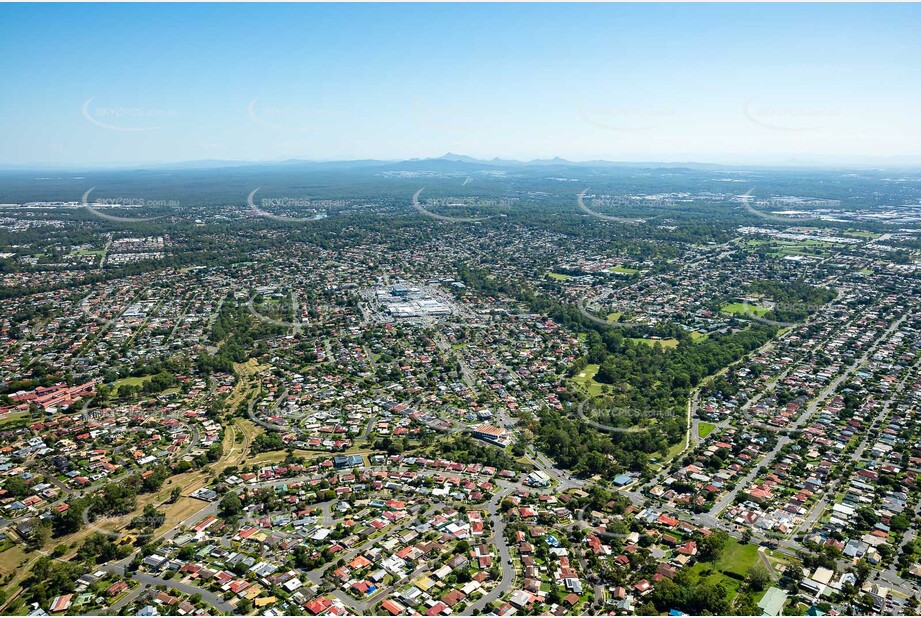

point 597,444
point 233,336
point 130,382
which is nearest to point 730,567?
point 597,444

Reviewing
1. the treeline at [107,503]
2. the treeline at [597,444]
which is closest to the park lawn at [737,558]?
the treeline at [597,444]

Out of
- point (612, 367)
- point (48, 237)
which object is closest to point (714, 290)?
point (612, 367)

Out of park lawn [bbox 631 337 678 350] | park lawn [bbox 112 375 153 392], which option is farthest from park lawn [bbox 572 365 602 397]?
park lawn [bbox 112 375 153 392]

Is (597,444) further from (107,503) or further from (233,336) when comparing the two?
(233,336)

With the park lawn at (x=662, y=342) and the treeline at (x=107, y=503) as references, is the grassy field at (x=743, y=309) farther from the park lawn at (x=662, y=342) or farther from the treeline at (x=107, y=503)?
the treeline at (x=107, y=503)

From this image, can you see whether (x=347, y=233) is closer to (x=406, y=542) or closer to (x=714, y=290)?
(x=714, y=290)
